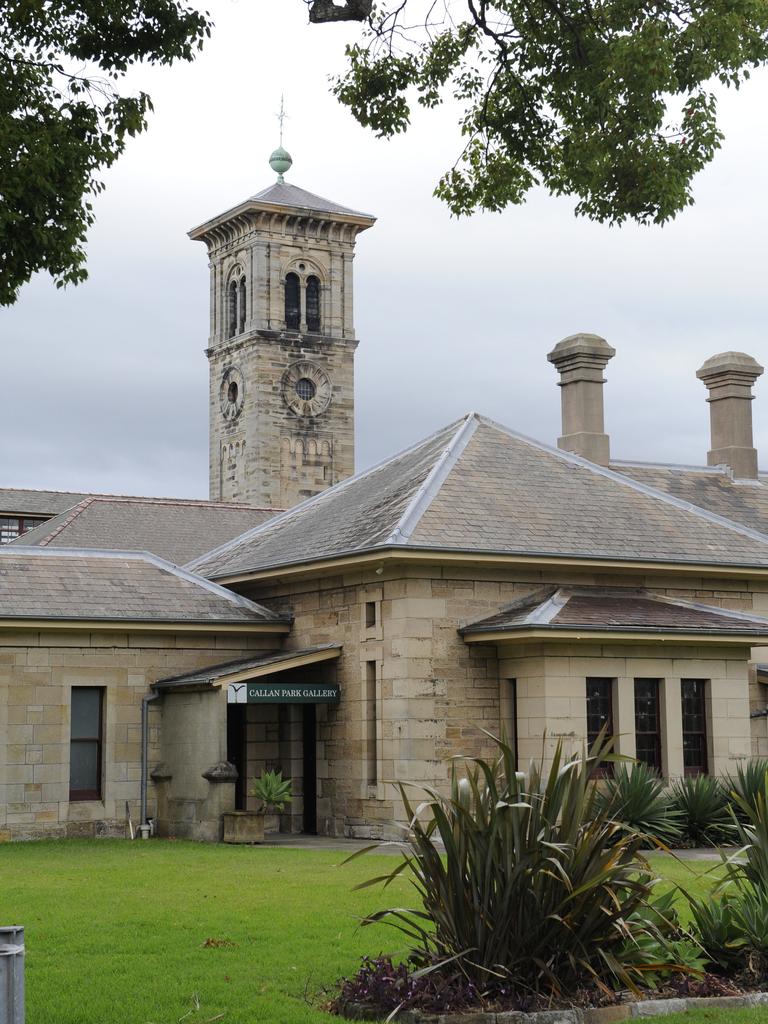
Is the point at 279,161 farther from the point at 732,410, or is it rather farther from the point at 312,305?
the point at 732,410

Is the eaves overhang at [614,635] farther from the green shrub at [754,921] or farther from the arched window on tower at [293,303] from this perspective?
the arched window on tower at [293,303]

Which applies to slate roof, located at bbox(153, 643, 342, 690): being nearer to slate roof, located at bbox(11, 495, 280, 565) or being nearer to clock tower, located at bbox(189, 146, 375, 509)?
slate roof, located at bbox(11, 495, 280, 565)

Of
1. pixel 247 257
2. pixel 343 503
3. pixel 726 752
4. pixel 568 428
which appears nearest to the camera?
pixel 726 752

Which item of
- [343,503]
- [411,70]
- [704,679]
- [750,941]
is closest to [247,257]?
[343,503]

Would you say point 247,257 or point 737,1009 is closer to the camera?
point 737,1009

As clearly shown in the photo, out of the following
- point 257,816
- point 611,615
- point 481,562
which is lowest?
point 257,816

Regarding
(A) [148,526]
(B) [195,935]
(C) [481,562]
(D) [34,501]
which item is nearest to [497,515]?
(C) [481,562]

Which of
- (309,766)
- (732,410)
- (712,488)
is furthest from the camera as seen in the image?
(732,410)

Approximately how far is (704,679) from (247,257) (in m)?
54.8

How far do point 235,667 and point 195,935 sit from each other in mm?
11515

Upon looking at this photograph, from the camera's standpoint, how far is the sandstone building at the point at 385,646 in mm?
21281

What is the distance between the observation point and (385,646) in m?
21.7

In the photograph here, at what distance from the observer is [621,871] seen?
8.97 metres

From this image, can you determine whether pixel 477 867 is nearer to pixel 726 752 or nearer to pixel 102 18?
pixel 102 18
